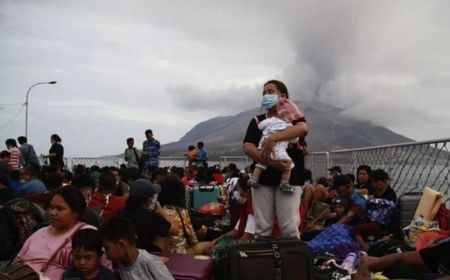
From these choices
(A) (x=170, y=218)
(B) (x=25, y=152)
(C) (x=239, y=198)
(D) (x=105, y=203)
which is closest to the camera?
(A) (x=170, y=218)

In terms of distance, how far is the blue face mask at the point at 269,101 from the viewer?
12.3ft

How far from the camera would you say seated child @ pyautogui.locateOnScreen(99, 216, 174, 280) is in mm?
2861

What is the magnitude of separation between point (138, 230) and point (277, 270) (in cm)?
110

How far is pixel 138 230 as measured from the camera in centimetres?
360

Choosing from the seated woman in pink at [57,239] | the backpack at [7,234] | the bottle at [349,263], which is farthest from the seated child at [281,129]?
the backpack at [7,234]

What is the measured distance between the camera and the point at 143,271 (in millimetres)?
2924

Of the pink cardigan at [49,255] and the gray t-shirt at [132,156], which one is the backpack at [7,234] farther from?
the gray t-shirt at [132,156]

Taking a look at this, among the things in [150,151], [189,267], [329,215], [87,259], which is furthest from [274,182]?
[150,151]

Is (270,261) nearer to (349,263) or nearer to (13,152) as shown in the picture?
(349,263)

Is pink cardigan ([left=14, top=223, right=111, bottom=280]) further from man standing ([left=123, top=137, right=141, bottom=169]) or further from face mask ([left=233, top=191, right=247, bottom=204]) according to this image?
man standing ([left=123, top=137, right=141, bottom=169])

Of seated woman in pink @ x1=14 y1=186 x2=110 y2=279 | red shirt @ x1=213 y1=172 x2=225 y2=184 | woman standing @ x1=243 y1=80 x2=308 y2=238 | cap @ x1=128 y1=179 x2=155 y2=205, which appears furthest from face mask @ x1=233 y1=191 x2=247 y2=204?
red shirt @ x1=213 y1=172 x2=225 y2=184

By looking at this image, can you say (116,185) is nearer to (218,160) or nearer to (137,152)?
(137,152)

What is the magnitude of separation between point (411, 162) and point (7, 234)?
5194 mm

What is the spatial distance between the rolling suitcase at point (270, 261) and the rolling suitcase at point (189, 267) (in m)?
0.17
